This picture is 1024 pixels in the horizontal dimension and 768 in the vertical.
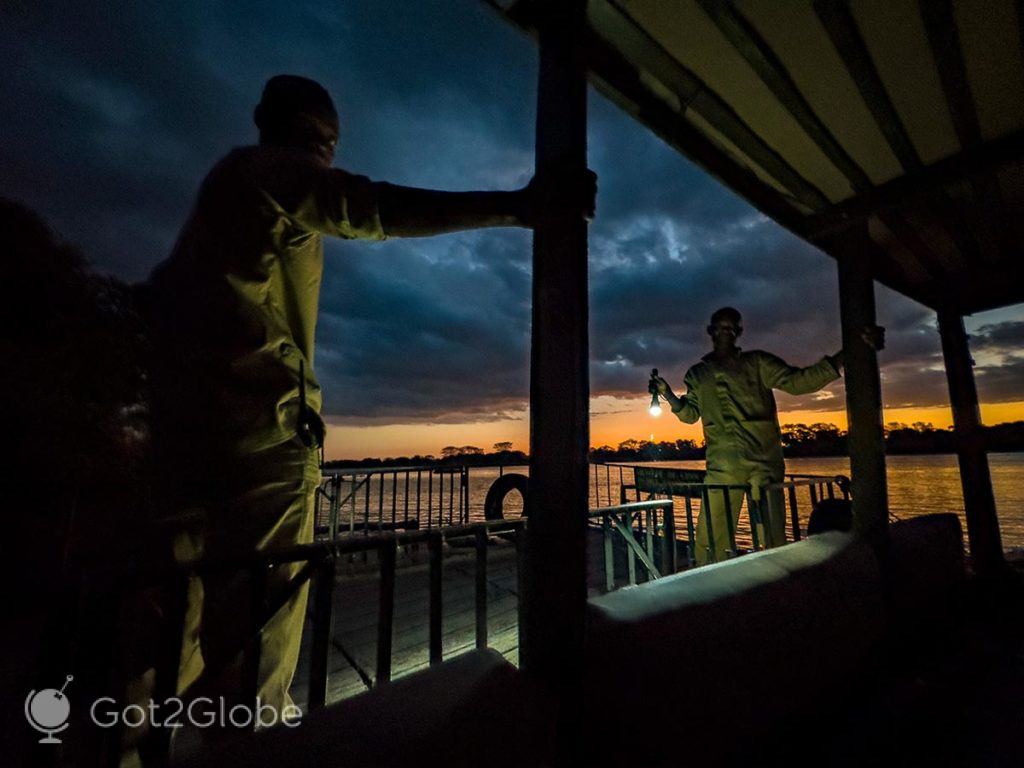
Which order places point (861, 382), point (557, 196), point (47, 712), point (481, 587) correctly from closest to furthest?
point (47, 712) → point (557, 196) → point (481, 587) → point (861, 382)

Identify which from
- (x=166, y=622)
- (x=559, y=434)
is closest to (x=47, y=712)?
(x=166, y=622)

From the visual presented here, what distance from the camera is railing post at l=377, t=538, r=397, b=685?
1.95m

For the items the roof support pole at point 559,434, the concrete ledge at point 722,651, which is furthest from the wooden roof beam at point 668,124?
the concrete ledge at point 722,651

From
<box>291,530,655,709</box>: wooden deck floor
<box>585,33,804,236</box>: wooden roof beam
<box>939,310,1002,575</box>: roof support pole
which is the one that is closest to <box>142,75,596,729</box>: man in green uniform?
<box>585,33,804,236</box>: wooden roof beam

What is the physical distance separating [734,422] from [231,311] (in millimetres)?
5333

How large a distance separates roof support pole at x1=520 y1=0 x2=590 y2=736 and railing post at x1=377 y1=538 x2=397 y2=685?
78 centimetres

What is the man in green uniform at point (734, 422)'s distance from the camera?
187 inches

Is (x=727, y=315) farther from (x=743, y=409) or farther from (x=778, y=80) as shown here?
(x=778, y=80)

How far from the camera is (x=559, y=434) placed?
144 centimetres

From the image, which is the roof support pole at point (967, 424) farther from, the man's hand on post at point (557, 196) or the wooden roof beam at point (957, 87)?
the man's hand on post at point (557, 196)

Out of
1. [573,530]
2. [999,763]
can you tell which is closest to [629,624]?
[573,530]

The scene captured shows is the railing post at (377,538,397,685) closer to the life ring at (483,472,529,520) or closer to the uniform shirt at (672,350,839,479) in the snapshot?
the uniform shirt at (672,350,839,479)

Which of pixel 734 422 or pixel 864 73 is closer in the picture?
pixel 864 73

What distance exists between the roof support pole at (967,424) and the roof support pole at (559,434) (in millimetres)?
7468
